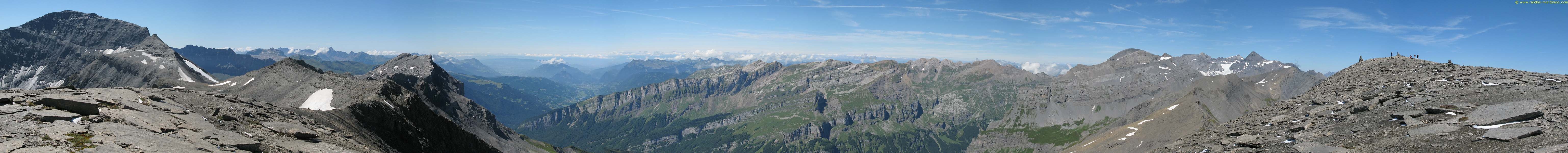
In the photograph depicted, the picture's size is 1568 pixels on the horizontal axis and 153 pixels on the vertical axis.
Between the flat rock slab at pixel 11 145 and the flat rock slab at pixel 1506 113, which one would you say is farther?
the flat rock slab at pixel 1506 113

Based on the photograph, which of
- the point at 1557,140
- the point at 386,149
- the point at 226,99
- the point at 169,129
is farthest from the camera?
the point at 226,99

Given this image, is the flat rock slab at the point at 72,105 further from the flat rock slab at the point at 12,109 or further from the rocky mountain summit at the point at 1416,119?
the rocky mountain summit at the point at 1416,119

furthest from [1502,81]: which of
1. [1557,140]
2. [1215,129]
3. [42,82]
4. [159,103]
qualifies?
[42,82]

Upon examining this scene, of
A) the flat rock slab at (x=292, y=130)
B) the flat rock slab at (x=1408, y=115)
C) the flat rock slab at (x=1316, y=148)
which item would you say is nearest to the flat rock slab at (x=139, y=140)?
the flat rock slab at (x=292, y=130)

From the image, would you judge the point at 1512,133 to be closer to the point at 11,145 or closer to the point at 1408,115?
the point at 1408,115

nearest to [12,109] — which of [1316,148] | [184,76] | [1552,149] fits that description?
[1316,148]

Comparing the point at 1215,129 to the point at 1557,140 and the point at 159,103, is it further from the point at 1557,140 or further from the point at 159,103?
the point at 159,103
